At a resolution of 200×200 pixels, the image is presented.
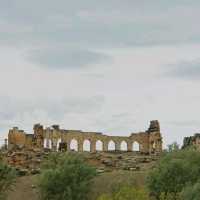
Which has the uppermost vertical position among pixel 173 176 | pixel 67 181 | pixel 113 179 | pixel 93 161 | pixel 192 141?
pixel 192 141

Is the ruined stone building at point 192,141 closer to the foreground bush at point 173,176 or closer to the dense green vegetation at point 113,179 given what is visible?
the dense green vegetation at point 113,179

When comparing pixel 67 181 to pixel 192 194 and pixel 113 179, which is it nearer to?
pixel 113 179

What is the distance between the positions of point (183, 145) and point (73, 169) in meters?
40.9

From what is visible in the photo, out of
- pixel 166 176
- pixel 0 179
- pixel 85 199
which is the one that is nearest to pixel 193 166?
pixel 166 176

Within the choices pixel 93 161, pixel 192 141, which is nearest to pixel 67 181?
pixel 93 161

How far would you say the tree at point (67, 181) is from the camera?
11144 cm

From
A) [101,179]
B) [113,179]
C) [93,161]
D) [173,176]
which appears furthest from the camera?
[93,161]

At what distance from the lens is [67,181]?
4454 inches

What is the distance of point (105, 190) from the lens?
118 metres

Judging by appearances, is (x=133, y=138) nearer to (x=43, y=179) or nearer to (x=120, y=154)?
(x=120, y=154)

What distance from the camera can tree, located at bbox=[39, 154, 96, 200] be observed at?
111 metres

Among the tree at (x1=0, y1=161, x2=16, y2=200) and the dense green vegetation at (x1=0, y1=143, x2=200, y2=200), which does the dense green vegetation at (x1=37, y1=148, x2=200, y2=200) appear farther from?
the tree at (x1=0, y1=161, x2=16, y2=200)

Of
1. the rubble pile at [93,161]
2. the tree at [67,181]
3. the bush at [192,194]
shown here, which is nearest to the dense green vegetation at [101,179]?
the tree at [67,181]

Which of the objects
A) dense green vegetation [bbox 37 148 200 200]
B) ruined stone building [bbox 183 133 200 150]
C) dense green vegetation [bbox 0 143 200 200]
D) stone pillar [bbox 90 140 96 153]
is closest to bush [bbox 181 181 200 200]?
dense green vegetation [bbox 0 143 200 200]
